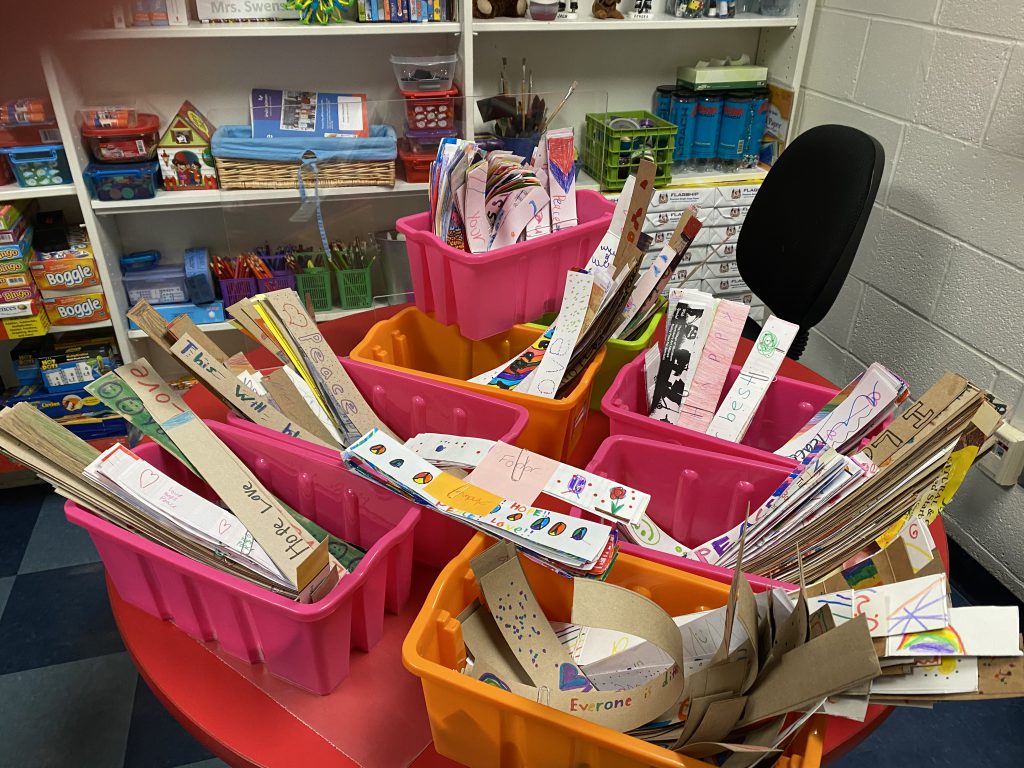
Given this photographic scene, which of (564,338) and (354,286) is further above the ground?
(564,338)

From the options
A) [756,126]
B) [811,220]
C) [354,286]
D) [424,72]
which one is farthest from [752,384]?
[756,126]

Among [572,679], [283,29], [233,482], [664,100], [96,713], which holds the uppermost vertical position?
[283,29]

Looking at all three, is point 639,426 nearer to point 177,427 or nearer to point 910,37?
point 177,427

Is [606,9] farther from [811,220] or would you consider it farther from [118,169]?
[118,169]

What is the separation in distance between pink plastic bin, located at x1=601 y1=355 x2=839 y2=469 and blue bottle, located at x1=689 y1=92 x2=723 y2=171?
1520 millimetres

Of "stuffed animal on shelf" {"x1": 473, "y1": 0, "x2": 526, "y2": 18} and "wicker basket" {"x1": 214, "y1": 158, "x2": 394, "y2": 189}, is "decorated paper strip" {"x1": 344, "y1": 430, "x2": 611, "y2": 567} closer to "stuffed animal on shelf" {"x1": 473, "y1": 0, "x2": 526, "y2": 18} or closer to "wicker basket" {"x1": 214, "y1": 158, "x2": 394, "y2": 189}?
"wicker basket" {"x1": 214, "y1": 158, "x2": 394, "y2": 189}

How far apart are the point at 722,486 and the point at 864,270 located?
1545 millimetres

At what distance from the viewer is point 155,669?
31.9 inches

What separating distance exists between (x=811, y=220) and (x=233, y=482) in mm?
1417

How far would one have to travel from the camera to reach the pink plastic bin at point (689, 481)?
0.94 meters

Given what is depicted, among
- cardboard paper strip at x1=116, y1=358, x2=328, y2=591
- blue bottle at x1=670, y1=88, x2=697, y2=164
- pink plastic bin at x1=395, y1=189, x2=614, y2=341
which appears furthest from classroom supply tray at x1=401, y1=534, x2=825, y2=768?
blue bottle at x1=670, y1=88, x2=697, y2=164

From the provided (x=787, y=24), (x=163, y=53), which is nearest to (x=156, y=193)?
(x=163, y=53)

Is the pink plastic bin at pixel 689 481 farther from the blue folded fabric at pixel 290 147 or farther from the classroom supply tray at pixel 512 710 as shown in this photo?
the blue folded fabric at pixel 290 147

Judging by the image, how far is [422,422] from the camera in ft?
3.54
